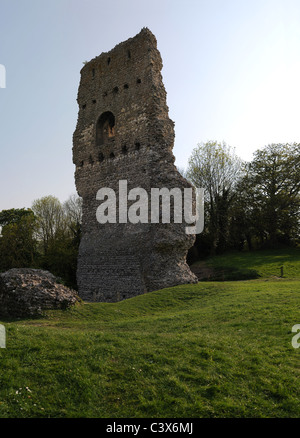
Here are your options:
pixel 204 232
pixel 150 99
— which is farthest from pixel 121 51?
pixel 204 232

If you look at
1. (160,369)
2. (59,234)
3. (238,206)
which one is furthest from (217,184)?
(160,369)

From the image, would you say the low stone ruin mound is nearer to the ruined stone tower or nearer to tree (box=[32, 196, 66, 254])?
the ruined stone tower

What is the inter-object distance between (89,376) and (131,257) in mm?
8861

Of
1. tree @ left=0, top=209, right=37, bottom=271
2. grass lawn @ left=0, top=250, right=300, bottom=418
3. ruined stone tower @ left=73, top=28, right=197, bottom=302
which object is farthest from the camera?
tree @ left=0, top=209, right=37, bottom=271

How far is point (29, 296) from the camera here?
942cm

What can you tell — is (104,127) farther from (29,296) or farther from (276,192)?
(276,192)

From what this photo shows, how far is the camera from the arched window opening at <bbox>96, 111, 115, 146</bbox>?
16.5m

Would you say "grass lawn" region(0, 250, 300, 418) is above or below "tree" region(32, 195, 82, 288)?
below

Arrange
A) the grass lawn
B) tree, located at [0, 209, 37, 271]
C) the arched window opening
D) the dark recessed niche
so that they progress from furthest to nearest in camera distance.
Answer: tree, located at [0, 209, 37, 271] < the arched window opening < the dark recessed niche < the grass lawn

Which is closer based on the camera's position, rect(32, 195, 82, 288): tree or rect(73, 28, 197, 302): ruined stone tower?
rect(73, 28, 197, 302): ruined stone tower

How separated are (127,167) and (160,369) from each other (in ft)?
35.1

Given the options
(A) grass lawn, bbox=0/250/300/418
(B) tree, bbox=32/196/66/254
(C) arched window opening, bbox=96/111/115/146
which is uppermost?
(C) arched window opening, bbox=96/111/115/146

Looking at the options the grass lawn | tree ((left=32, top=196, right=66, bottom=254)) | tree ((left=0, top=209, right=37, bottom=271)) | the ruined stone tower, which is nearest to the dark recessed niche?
the ruined stone tower

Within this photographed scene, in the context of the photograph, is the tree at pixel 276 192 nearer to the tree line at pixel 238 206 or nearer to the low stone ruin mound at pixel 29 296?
the tree line at pixel 238 206
